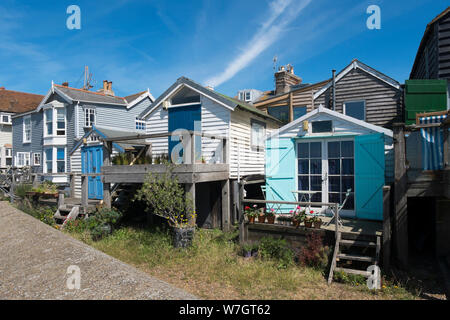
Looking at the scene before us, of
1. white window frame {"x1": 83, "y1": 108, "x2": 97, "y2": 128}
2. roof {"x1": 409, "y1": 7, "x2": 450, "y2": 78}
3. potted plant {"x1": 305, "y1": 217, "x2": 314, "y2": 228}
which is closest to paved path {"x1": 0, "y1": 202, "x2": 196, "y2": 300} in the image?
potted plant {"x1": 305, "y1": 217, "x2": 314, "y2": 228}

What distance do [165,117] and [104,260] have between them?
991 centimetres

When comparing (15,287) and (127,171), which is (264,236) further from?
(15,287)

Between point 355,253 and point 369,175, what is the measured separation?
2.57 metres

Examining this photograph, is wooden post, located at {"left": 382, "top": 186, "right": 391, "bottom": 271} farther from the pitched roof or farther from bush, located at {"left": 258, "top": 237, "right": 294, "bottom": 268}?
the pitched roof

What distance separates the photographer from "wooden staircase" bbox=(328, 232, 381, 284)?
266 inches

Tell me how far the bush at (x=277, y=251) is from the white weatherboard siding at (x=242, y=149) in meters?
3.43

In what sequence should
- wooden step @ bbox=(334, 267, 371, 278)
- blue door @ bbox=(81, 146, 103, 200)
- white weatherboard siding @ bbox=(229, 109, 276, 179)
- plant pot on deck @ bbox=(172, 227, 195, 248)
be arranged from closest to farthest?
wooden step @ bbox=(334, 267, 371, 278) < plant pot on deck @ bbox=(172, 227, 195, 248) < white weatherboard siding @ bbox=(229, 109, 276, 179) < blue door @ bbox=(81, 146, 103, 200)

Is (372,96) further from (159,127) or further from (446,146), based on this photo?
(159,127)

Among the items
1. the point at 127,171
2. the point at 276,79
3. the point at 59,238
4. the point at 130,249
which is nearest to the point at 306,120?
the point at 127,171

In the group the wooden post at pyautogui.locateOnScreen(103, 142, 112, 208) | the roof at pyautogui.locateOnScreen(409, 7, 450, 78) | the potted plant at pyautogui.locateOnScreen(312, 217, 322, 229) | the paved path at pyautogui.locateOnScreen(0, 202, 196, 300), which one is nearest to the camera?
the paved path at pyautogui.locateOnScreen(0, 202, 196, 300)

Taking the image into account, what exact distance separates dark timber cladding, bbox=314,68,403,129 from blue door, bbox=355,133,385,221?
16.2 feet

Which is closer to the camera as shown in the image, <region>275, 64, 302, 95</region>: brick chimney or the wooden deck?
the wooden deck

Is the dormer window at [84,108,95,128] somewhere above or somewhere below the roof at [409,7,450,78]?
below
